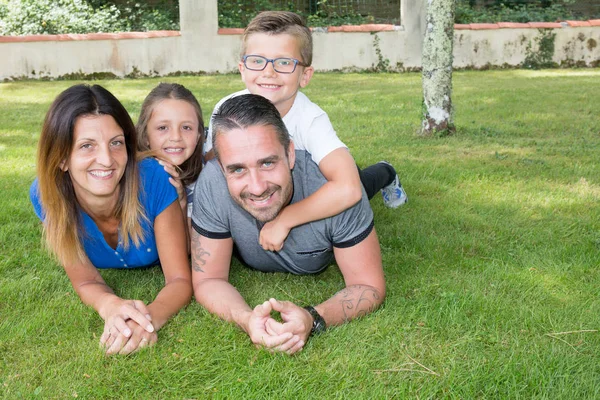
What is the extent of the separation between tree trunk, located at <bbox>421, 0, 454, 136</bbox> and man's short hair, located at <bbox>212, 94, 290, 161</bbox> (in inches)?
182

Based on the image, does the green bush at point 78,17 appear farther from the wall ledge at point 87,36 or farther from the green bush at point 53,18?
the wall ledge at point 87,36

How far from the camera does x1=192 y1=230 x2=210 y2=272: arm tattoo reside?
323 cm

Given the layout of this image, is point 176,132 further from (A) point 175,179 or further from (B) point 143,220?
(B) point 143,220

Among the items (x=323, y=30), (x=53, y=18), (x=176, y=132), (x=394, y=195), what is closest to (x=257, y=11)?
(x=323, y=30)

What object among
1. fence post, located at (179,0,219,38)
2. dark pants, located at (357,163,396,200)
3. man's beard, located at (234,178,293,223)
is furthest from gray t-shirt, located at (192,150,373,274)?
fence post, located at (179,0,219,38)

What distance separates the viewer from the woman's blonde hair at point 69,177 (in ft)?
10.0

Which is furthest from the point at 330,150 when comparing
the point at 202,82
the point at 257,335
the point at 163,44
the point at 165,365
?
the point at 163,44

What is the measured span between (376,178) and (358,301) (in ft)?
5.53

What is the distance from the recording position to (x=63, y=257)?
Answer: 3.21m

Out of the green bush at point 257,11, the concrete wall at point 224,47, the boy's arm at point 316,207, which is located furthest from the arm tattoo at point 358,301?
the green bush at point 257,11

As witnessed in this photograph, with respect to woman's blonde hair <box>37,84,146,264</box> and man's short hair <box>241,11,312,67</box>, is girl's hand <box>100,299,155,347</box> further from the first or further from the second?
man's short hair <box>241,11,312,67</box>

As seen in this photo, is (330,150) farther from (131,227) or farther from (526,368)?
(526,368)

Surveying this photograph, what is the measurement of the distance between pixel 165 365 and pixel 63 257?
881 mm

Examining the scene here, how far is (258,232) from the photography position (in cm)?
324
